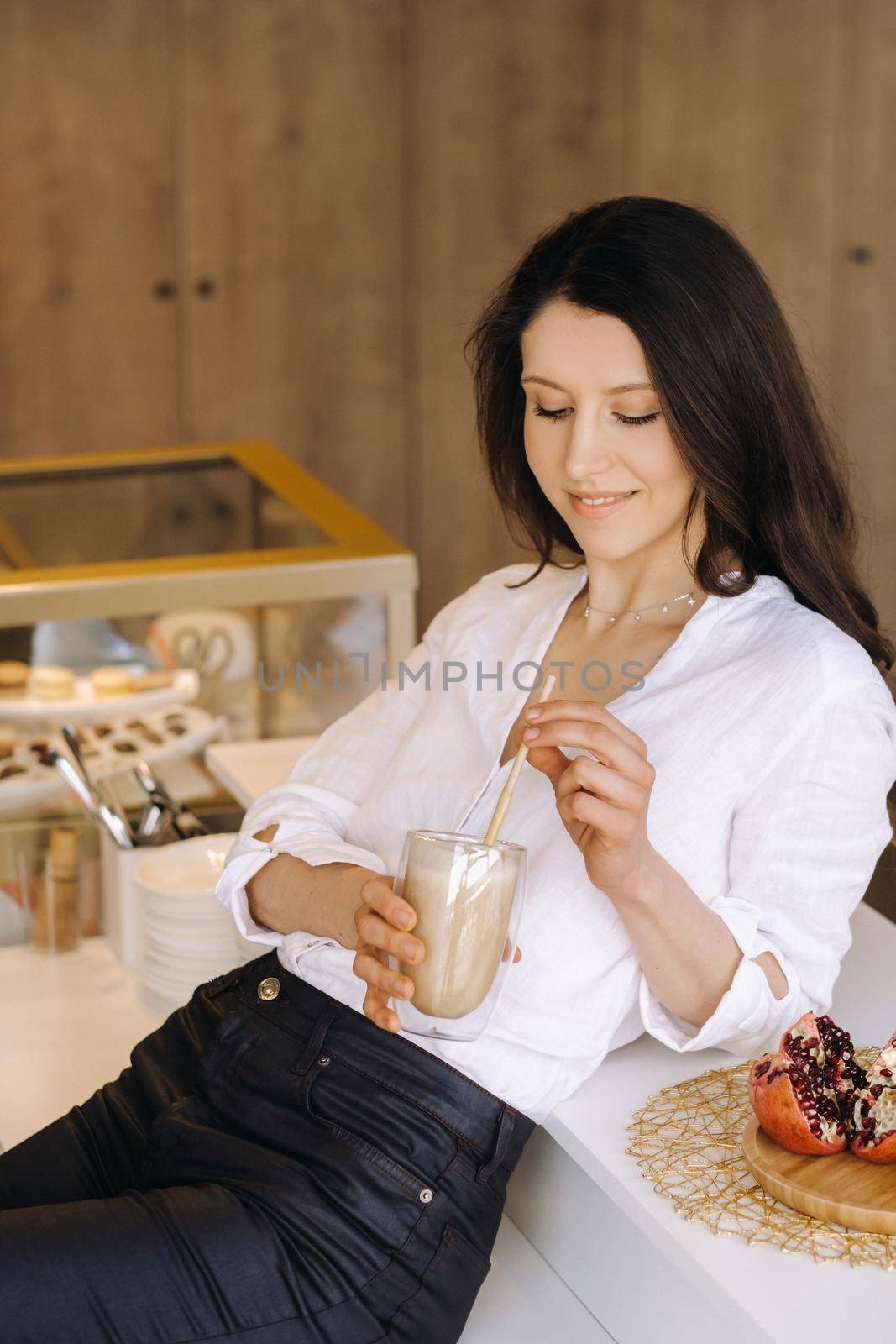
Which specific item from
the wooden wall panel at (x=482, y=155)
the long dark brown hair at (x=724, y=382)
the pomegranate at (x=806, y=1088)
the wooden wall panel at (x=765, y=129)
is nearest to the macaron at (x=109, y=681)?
the long dark brown hair at (x=724, y=382)

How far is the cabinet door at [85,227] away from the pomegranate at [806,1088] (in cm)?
349

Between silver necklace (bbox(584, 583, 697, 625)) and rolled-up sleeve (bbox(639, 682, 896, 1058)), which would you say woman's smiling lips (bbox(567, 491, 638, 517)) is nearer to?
silver necklace (bbox(584, 583, 697, 625))

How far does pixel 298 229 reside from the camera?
443 centimetres

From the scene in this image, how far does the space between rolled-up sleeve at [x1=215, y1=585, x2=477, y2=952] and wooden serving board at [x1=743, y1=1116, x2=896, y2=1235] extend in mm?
498

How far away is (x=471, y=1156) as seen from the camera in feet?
4.46

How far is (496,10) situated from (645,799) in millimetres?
3623

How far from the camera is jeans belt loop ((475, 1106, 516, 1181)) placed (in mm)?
1358

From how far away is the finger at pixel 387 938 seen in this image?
123 cm

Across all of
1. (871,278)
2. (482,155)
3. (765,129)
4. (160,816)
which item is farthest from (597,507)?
(482,155)

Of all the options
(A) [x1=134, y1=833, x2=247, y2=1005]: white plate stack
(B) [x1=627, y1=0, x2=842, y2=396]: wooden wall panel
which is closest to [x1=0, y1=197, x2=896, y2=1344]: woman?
(A) [x1=134, y1=833, x2=247, y2=1005]: white plate stack

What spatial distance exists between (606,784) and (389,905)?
187 mm

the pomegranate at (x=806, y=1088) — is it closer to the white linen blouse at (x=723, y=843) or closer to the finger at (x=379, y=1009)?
the white linen blouse at (x=723, y=843)

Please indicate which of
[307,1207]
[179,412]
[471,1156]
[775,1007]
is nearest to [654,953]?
[775,1007]

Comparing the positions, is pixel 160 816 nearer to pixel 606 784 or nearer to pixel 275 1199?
pixel 275 1199
